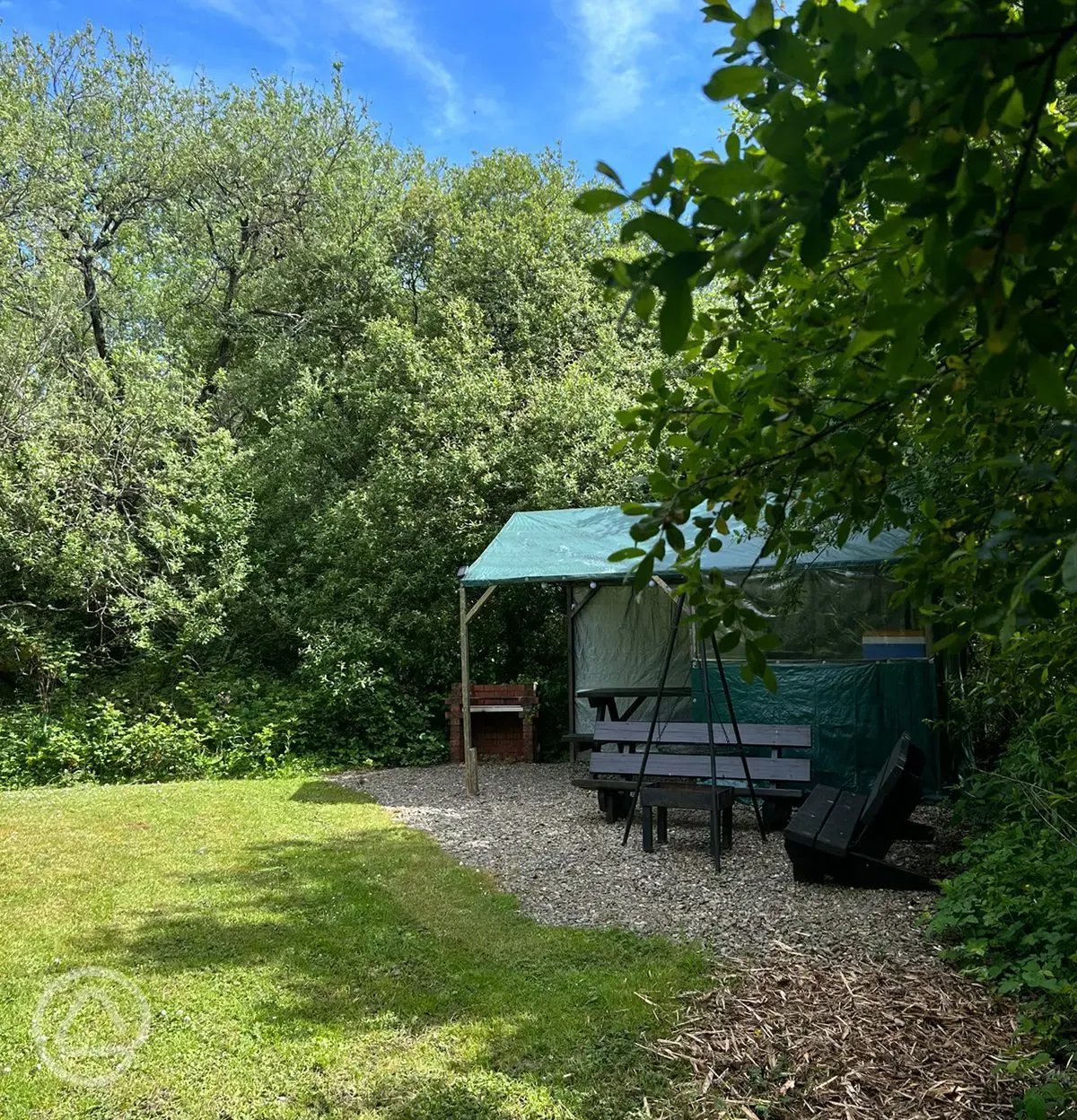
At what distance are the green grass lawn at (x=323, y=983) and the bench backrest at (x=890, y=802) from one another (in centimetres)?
160

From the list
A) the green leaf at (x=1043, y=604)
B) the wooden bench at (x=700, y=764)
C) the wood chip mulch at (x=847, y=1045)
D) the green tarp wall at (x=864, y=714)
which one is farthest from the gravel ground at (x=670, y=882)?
the green leaf at (x=1043, y=604)

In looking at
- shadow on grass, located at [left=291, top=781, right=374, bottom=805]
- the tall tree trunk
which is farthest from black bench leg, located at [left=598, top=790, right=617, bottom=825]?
the tall tree trunk

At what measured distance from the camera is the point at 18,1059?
3.50 m

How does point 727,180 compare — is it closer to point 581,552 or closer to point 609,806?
point 609,806

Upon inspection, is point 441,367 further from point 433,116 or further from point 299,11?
point 433,116

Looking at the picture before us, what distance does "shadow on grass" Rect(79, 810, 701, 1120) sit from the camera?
10.7ft

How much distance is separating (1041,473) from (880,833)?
4.80m

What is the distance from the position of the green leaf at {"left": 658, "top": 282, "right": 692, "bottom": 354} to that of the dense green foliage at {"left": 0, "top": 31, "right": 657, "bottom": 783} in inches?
432

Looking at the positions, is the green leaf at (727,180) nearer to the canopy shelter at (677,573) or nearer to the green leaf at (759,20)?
the green leaf at (759,20)

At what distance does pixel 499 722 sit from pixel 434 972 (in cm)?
817

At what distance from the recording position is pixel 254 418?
17.2m

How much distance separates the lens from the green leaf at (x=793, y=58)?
1.08m

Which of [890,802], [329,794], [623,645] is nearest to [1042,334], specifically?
[890,802]

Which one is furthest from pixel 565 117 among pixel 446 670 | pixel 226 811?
pixel 226 811
